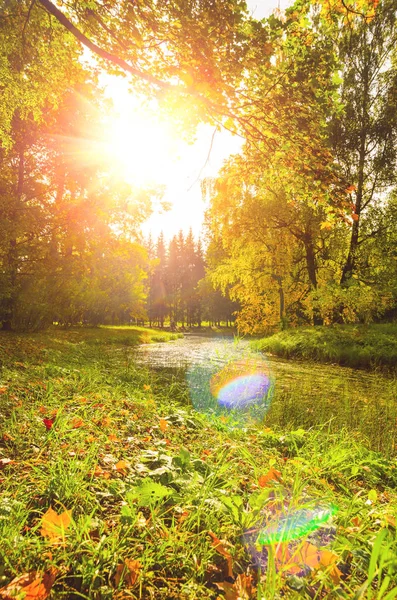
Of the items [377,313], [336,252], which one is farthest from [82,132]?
[377,313]

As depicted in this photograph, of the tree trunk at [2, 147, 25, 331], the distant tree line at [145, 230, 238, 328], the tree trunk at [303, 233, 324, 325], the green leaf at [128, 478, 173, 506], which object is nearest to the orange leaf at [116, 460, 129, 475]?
the green leaf at [128, 478, 173, 506]

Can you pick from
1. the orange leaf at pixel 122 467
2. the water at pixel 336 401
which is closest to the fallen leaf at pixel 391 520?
the orange leaf at pixel 122 467

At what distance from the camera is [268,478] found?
2.54 meters

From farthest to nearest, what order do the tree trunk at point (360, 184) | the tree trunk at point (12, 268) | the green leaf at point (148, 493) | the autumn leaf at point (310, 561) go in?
the tree trunk at point (360, 184)
the tree trunk at point (12, 268)
the green leaf at point (148, 493)
the autumn leaf at point (310, 561)

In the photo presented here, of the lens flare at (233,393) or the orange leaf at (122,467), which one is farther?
the lens flare at (233,393)

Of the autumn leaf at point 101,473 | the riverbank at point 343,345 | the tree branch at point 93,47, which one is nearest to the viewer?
the autumn leaf at point 101,473

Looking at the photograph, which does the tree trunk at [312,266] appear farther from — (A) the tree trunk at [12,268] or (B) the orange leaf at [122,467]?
(B) the orange leaf at [122,467]

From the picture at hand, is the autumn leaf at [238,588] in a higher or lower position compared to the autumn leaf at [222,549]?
lower

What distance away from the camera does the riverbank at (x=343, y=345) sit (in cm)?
1089

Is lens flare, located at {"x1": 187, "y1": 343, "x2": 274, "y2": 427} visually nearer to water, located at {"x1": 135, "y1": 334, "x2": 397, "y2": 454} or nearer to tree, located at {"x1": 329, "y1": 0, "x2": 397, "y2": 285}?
water, located at {"x1": 135, "y1": 334, "x2": 397, "y2": 454}

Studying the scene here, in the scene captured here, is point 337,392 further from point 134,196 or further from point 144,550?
point 134,196

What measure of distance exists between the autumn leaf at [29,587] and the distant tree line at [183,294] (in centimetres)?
5691

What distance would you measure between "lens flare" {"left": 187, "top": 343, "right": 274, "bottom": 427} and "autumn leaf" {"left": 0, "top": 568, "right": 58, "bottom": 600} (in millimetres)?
3345

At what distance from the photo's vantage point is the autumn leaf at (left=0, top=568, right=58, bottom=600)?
133 centimetres
